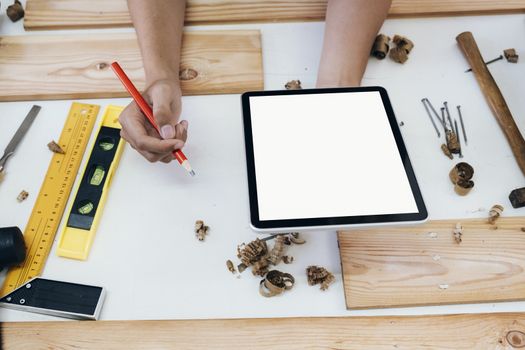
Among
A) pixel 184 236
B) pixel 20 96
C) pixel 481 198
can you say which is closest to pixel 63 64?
pixel 20 96

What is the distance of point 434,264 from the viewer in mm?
739

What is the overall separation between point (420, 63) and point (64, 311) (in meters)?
0.88

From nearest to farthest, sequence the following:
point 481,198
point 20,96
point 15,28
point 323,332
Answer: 1. point 323,332
2. point 481,198
3. point 20,96
4. point 15,28

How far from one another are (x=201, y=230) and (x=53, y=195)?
0.94ft

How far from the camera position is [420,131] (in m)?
0.89

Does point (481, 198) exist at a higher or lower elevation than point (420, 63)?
lower

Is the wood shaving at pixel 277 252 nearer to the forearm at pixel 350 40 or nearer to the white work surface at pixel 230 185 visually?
the white work surface at pixel 230 185

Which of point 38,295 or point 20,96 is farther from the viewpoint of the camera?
point 20,96

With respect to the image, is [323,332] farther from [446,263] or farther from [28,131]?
[28,131]

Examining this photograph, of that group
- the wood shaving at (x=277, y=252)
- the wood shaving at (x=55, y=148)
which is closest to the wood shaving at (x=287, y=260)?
the wood shaving at (x=277, y=252)

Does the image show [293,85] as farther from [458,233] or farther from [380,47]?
[458,233]

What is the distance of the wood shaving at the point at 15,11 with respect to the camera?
1042 millimetres

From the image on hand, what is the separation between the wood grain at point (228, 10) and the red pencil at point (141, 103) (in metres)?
0.34

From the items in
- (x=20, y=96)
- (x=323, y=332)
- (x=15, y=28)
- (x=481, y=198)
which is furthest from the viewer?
(x=15, y=28)
